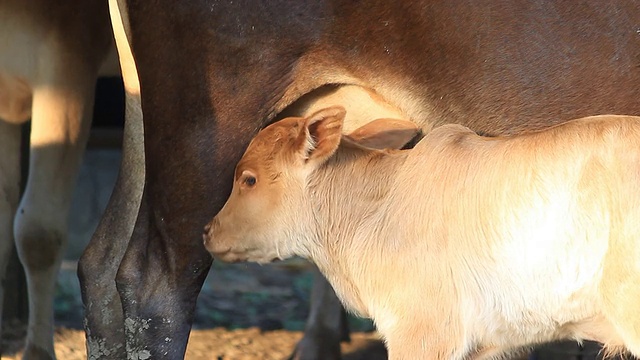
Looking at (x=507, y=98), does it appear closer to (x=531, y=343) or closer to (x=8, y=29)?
(x=531, y=343)

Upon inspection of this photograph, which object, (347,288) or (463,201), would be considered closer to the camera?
(463,201)

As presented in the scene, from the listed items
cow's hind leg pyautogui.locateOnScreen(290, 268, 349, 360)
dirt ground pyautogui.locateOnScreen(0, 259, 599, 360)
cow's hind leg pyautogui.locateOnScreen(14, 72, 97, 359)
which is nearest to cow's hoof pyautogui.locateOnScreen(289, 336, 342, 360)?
cow's hind leg pyautogui.locateOnScreen(290, 268, 349, 360)

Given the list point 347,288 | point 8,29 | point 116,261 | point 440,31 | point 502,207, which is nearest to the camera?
point 502,207

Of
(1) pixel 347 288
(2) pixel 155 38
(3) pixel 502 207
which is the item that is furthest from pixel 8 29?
(3) pixel 502 207

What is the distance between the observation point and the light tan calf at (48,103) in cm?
606

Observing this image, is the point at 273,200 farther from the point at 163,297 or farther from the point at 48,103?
the point at 48,103

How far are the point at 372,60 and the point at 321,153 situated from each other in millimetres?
645

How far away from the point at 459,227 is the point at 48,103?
270 cm

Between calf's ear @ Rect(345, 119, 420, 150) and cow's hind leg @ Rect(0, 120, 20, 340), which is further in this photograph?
cow's hind leg @ Rect(0, 120, 20, 340)

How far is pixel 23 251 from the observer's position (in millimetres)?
6141

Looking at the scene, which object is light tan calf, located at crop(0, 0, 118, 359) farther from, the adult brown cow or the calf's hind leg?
the calf's hind leg

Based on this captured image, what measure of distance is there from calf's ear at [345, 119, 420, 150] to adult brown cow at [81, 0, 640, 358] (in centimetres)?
19

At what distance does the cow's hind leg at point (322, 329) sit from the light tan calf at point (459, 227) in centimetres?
227

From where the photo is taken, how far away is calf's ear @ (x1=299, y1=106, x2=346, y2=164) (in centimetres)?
414
